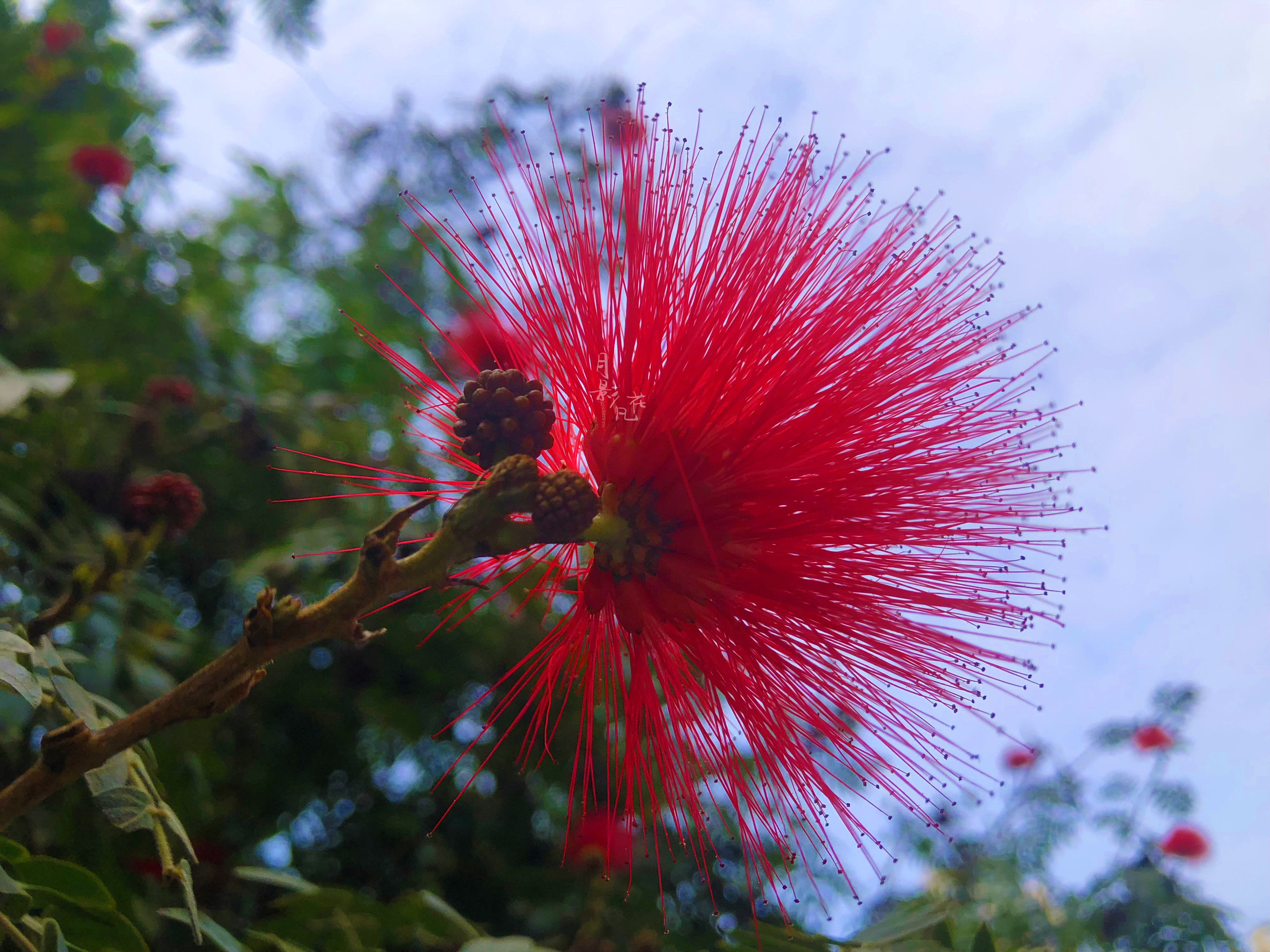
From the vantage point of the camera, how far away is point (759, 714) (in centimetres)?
151

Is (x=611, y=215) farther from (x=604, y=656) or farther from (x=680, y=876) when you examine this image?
(x=680, y=876)

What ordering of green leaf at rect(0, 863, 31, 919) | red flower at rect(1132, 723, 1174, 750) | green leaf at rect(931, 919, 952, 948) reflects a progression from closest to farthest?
1. green leaf at rect(0, 863, 31, 919)
2. green leaf at rect(931, 919, 952, 948)
3. red flower at rect(1132, 723, 1174, 750)

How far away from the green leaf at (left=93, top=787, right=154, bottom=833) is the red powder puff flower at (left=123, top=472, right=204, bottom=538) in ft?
3.14

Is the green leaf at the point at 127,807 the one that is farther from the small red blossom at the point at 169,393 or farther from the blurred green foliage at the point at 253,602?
the small red blossom at the point at 169,393

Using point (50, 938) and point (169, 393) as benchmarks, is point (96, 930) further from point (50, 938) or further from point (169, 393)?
point (169, 393)

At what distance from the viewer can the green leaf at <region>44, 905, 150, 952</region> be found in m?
1.18

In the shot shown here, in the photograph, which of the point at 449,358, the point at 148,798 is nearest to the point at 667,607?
the point at 148,798

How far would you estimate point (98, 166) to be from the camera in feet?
10.5

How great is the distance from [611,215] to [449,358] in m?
1.92

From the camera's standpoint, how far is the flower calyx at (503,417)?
123cm

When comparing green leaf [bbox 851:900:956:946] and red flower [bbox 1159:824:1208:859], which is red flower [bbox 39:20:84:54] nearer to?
green leaf [bbox 851:900:956:946]

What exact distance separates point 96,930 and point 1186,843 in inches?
130

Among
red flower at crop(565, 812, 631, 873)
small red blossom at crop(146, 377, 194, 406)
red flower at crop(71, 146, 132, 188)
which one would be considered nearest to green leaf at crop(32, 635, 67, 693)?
small red blossom at crop(146, 377, 194, 406)

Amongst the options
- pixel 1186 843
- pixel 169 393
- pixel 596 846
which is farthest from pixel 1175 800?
pixel 169 393
